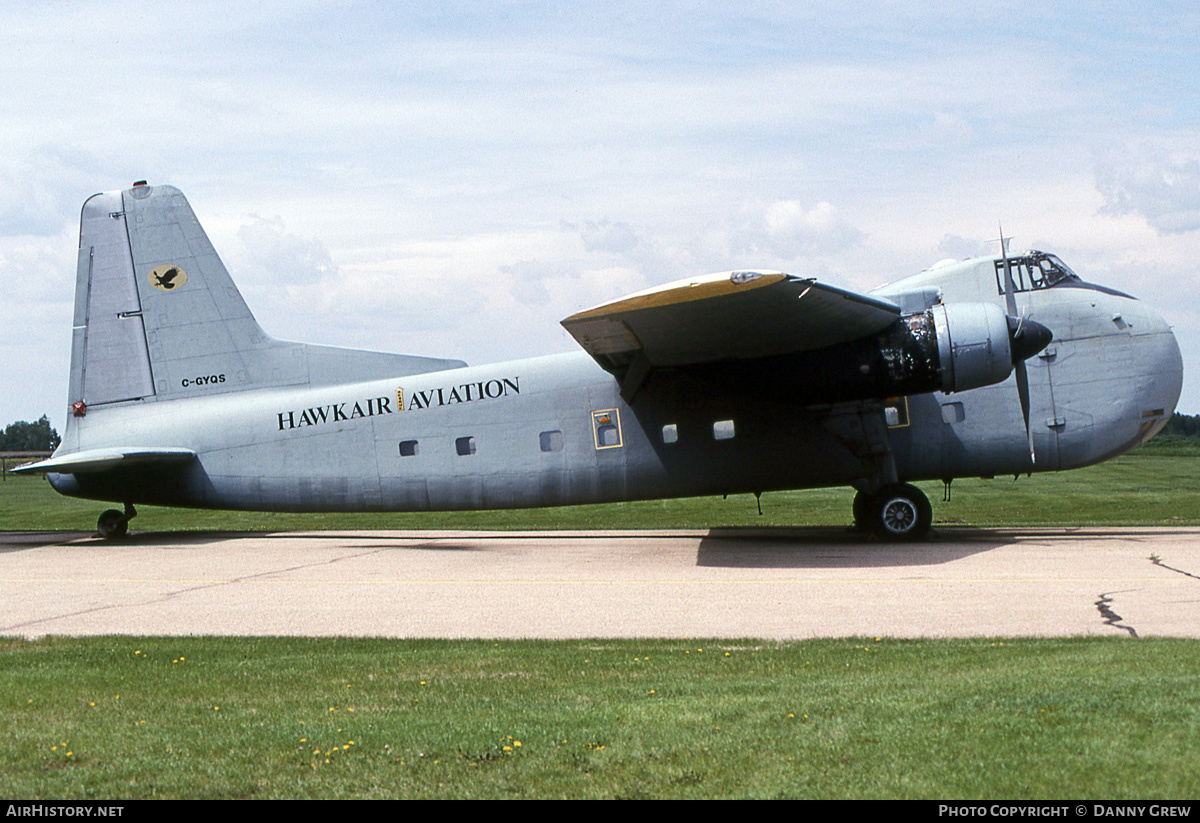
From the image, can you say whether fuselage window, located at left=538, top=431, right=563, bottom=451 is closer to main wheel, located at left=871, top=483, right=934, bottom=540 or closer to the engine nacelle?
main wheel, located at left=871, top=483, right=934, bottom=540

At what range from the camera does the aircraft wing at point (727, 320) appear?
14680 mm

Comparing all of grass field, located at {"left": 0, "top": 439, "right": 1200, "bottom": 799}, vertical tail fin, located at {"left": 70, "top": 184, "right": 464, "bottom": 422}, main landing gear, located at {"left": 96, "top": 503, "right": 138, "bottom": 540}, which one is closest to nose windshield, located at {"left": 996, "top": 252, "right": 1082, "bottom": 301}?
grass field, located at {"left": 0, "top": 439, "right": 1200, "bottom": 799}

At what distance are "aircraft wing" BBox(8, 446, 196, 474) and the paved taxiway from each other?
172 centimetres

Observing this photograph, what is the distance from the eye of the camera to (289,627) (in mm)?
11703

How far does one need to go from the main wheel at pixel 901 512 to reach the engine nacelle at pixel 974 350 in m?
2.30

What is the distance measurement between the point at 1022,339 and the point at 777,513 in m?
14.9

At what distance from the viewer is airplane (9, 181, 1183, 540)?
1698cm

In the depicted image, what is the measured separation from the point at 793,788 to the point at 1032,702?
2.27 m

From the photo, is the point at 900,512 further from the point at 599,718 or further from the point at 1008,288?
the point at 599,718

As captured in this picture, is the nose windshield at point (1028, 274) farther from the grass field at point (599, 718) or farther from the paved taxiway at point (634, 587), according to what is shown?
the grass field at point (599, 718)

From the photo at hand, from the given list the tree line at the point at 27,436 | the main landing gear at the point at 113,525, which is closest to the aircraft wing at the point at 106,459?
the main landing gear at the point at 113,525

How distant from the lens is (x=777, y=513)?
31.3 m

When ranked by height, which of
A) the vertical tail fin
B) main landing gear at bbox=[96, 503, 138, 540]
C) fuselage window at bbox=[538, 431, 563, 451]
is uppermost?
the vertical tail fin
